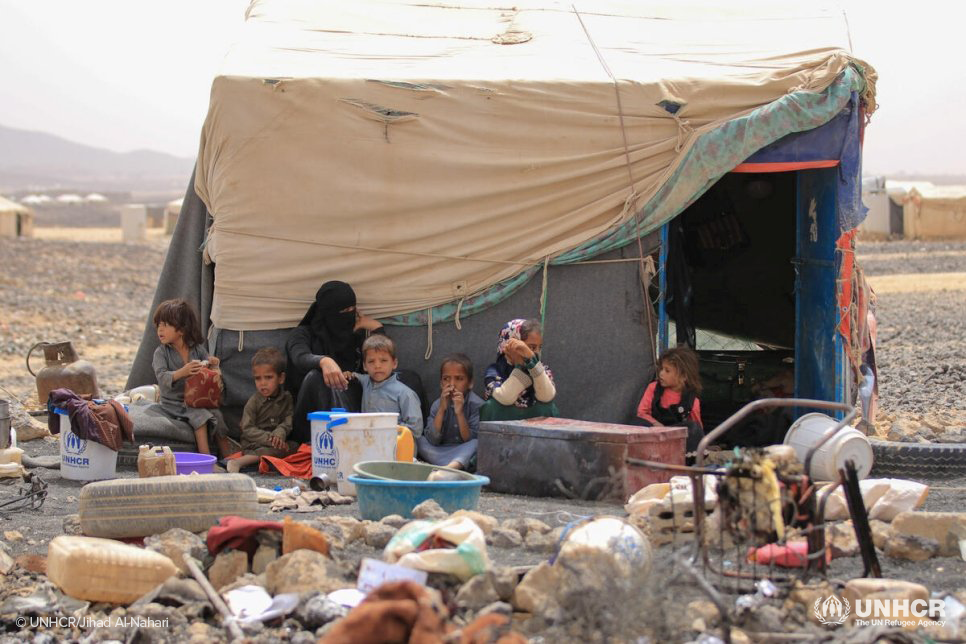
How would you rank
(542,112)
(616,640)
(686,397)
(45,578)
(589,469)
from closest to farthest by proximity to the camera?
(616,640), (45,578), (589,469), (686,397), (542,112)

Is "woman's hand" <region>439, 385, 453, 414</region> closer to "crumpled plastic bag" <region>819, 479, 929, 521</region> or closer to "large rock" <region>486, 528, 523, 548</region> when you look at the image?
"large rock" <region>486, 528, 523, 548</region>

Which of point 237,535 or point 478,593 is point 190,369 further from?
point 478,593

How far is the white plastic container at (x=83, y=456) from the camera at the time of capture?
5.97 m

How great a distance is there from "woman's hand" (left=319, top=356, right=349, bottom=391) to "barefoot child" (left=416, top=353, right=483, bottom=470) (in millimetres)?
486

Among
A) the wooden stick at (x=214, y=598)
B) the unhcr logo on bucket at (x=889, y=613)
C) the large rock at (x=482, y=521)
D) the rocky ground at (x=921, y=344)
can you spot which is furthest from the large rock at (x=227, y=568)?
the rocky ground at (x=921, y=344)

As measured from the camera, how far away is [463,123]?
6.71 m

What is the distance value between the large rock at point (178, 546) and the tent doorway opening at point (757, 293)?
3095 mm

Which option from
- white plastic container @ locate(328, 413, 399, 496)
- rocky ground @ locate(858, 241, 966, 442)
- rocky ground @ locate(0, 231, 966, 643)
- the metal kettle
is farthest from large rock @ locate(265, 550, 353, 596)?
rocky ground @ locate(858, 241, 966, 442)

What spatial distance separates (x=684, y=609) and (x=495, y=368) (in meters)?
3.01

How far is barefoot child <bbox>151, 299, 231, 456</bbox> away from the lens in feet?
21.3

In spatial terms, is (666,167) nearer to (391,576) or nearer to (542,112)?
(542,112)

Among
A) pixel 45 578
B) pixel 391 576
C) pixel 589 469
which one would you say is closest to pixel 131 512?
pixel 45 578

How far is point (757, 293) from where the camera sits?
8852 millimetres

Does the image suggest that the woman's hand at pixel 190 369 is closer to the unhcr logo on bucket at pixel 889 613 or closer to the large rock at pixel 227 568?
the large rock at pixel 227 568
